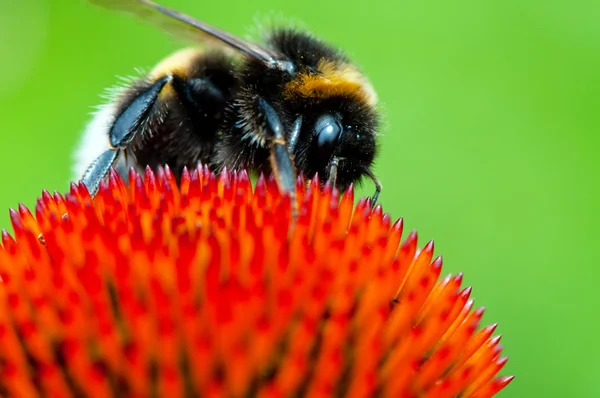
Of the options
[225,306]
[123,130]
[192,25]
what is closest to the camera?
[225,306]

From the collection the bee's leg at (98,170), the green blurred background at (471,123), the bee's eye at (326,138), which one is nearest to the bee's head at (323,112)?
the bee's eye at (326,138)

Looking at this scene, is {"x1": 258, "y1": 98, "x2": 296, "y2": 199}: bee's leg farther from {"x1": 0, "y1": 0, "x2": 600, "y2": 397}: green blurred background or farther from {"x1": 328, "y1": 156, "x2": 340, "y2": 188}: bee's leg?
{"x1": 0, "y1": 0, "x2": 600, "y2": 397}: green blurred background

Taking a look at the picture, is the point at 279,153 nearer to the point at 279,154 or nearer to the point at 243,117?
the point at 279,154

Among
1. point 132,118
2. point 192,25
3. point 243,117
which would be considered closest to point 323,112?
point 243,117

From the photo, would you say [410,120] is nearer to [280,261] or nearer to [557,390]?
[557,390]

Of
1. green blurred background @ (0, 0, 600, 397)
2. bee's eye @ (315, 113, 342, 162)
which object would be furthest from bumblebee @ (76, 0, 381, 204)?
green blurred background @ (0, 0, 600, 397)
